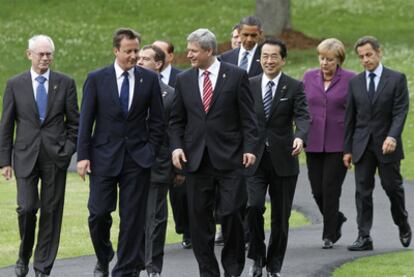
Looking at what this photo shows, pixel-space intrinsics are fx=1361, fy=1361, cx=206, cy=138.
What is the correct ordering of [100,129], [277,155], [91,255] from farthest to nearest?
1. [91,255]
2. [277,155]
3. [100,129]

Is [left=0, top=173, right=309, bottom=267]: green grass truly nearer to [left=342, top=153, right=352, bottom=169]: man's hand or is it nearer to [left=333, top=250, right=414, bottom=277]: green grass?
[left=342, top=153, right=352, bottom=169]: man's hand

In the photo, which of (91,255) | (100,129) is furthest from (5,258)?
(100,129)

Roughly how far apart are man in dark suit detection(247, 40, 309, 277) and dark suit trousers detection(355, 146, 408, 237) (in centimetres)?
198

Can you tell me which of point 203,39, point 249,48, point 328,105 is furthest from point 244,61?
point 203,39

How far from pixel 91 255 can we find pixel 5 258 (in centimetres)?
88

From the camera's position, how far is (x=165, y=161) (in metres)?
12.4

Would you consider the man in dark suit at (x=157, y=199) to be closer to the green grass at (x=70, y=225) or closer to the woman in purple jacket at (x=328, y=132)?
the green grass at (x=70, y=225)

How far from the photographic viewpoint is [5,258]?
45.2 ft

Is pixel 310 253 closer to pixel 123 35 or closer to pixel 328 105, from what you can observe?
pixel 328 105

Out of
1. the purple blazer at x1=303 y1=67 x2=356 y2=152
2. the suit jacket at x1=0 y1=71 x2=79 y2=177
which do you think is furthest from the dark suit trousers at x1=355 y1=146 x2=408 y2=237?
the suit jacket at x1=0 y1=71 x2=79 y2=177

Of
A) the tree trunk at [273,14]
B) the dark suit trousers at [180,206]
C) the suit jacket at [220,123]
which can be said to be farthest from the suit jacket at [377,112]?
the tree trunk at [273,14]

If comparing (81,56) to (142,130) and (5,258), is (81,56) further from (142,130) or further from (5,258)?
(142,130)

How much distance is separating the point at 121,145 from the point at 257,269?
1.88 metres

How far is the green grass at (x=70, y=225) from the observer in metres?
14.4
